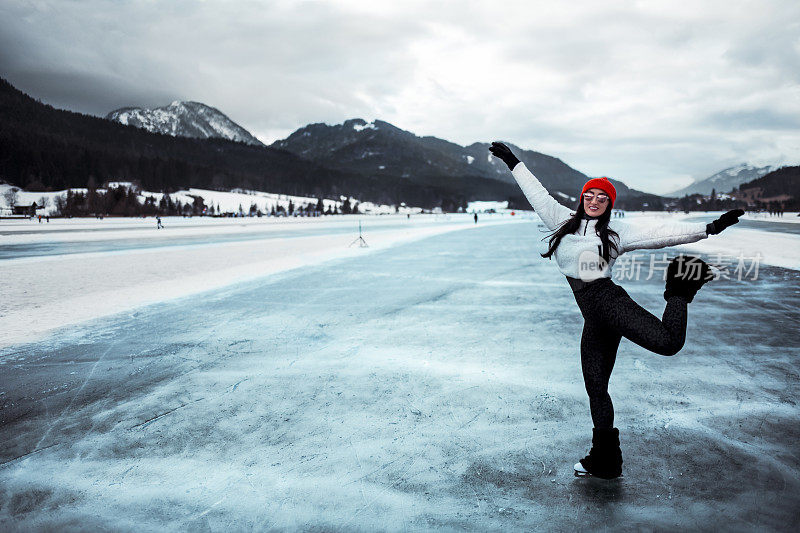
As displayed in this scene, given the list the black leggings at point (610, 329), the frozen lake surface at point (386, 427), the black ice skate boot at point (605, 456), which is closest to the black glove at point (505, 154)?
the black leggings at point (610, 329)

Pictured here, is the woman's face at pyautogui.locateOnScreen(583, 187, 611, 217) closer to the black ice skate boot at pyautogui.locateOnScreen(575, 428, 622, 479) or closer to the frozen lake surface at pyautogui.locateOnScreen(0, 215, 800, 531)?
the black ice skate boot at pyautogui.locateOnScreen(575, 428, 622, 479)

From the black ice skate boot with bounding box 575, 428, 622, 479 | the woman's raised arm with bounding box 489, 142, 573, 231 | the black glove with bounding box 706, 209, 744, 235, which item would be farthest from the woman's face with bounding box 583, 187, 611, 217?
the black ice skate boot with bounding box 575, 428, 622, 479

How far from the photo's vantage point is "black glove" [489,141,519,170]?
2778mm

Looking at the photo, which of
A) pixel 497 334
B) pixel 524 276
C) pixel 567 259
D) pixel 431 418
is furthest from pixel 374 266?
pixel 567 259

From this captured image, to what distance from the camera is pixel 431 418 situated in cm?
338

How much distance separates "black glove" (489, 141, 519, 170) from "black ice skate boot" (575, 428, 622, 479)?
1660 mm

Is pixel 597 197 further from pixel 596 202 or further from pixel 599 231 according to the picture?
pixel 599 231

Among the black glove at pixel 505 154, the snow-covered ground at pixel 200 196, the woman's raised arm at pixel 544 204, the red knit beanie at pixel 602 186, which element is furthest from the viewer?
the snow-covered ground at pixel 200 196

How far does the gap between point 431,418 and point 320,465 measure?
37.4 inches

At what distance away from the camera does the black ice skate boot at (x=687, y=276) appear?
217 cm

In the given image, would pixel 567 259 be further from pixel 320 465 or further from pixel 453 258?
pixel 453 258

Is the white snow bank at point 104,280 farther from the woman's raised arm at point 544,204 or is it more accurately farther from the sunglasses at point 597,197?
the sunglasses at point 597,197

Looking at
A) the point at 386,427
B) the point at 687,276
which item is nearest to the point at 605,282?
the point at 687,276

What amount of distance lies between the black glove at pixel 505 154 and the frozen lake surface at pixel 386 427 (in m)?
1.84
